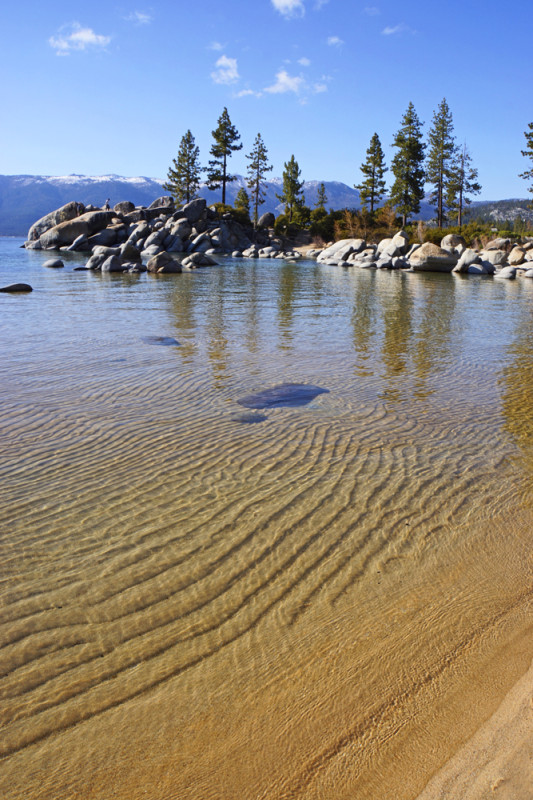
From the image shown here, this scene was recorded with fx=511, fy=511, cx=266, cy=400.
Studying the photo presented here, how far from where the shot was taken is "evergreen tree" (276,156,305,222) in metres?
66.2

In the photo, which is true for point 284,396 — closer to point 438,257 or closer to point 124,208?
point 438,257

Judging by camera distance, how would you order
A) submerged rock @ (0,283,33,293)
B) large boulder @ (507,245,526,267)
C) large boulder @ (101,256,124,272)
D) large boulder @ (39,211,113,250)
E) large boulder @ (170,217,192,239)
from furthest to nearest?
large boulder @ (39,211,113,250) < large boulder @ (170,217,192,239) < large boulder @ (507,245,526,267) < large boulder @ (101,256,124,272) < submerged rock @ (0,283,33,293)

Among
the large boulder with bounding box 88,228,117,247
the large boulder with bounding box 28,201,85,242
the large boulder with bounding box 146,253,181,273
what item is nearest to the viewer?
the large boulder with bounding box 146,253,181,273

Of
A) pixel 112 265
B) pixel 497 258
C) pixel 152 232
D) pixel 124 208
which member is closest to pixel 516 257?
pixel 497 258

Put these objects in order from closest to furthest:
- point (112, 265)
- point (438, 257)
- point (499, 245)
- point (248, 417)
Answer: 1. point (248, 417)
2. point (112, 265)
3. point (438, 257)
4. point (499, 245)

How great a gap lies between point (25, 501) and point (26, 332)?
766cm

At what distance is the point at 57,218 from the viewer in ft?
170

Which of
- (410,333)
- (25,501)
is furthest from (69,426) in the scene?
(410,333)

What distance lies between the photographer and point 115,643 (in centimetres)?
242

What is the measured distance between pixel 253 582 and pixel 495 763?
1388 millimetres

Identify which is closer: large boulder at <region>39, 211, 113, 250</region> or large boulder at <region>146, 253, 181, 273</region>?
large boulder at <region>146, 253, 181, 273</region>

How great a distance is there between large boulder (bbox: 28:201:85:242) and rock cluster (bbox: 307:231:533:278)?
85.9 ft

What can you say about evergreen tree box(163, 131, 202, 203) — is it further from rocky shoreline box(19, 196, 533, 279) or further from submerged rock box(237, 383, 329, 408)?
submerged rock box(237, 383, 329, 408)

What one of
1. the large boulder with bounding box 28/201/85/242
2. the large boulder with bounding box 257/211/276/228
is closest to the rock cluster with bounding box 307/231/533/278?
the large boulder with bounding box 257/211/276/228
